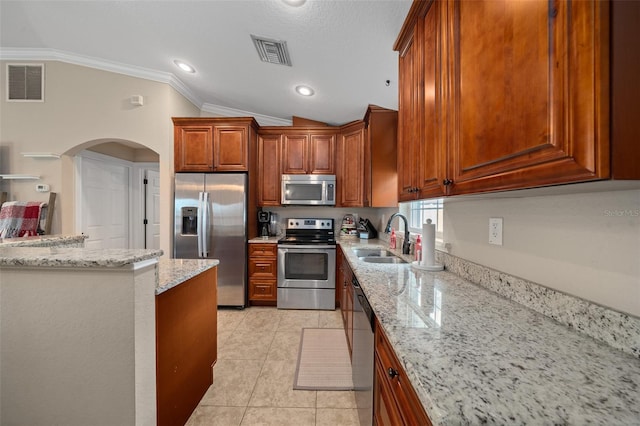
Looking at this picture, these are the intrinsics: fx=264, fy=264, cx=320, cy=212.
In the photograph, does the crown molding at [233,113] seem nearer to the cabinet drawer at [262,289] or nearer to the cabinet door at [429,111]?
the cabinet drawer at [262,289]

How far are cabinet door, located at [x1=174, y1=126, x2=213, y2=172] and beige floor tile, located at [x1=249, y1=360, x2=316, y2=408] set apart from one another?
243 cm

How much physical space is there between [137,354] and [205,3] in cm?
241

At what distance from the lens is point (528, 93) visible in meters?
0.65

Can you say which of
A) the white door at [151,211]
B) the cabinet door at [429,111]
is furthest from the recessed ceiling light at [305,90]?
the white door at [151,211]

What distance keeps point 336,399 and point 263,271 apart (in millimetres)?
1832

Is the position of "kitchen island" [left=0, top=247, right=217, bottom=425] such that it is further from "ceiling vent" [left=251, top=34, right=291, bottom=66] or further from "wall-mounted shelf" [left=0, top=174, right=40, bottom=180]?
"wall-mounted shelf" [left=0, top=174, right=40, bottom=180]

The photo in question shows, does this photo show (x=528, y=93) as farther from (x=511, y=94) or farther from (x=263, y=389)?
(x=263, y=389)

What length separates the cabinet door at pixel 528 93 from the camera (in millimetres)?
503

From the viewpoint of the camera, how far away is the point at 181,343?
1.46m

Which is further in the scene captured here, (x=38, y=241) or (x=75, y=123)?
(x=75, y=123)

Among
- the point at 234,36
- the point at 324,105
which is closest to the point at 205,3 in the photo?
the point at 234,36

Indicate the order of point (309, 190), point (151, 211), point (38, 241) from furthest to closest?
point (151, 211)
point (309, 190)
point (38, 241)

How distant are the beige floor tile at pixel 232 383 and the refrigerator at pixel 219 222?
46.4 inches

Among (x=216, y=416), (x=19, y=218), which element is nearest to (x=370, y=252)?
(x=216, y=416)
